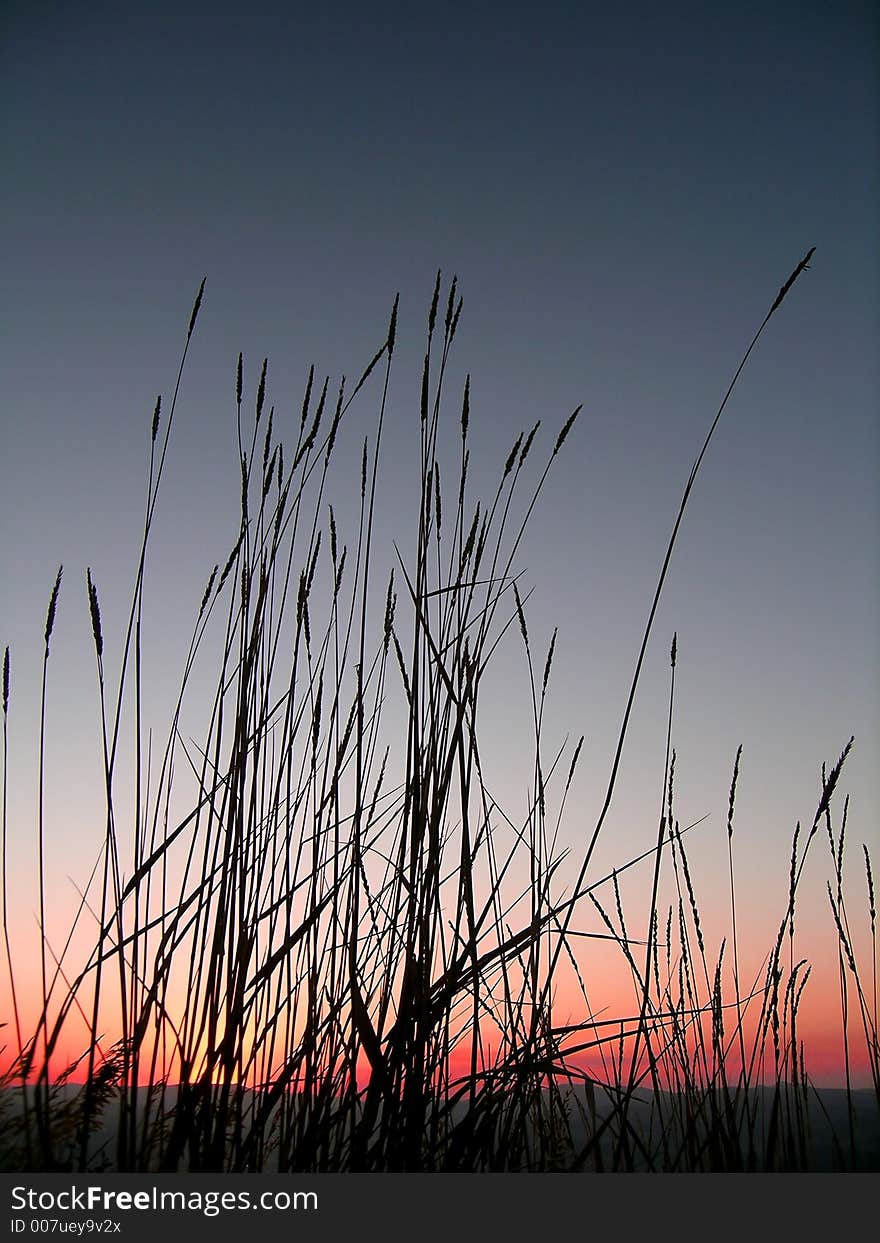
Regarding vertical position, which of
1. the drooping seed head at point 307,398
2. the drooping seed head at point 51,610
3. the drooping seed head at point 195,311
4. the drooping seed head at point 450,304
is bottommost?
the drooping seed head at point 51,610

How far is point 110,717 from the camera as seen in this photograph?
98 centimetres

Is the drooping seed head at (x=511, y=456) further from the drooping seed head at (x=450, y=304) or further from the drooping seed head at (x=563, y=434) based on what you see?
the drooping seed head at (x=450, y=304)

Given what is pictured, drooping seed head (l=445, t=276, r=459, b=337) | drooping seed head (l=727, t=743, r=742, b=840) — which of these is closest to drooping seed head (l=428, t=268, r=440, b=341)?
drooping seed head (l=445, t=276, r=459, b=337)

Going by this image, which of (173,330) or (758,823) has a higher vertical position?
(173,330)

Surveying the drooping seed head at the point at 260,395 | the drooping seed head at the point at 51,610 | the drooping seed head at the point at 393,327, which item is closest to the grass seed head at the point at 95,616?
the drooping seed head at the point at 51,610

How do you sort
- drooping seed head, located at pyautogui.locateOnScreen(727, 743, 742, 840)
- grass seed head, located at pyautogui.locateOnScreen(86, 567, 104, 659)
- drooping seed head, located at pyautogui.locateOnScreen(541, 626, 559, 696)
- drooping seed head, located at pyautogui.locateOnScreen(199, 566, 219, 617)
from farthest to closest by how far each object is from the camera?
drooping seed head, located at pyautogui.locateOnScreen(727, 743, 742, 840), drooping seed head, located at pyautogui.locateOnScreen(541, 626, 559, 696), drooping seed head, located at pyautogui.locateOnScreen(199, 566, 219, 617), grass seed head, located at pyautogui.locateOnScreen(86, 567, 104, 659)

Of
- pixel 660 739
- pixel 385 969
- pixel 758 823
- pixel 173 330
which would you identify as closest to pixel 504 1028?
pixel 385 969

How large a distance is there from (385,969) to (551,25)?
1593mm

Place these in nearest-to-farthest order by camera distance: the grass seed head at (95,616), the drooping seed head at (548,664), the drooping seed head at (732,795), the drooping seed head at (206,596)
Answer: the grass seed head at (95,616) → the drooping seed head at (206,596) → the drooping seed head at (548,664) → the drooping seed head at (732,795)

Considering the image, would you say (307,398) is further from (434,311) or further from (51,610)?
(51,610)

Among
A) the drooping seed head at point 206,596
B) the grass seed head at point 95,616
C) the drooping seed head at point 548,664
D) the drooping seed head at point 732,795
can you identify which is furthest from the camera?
the drooping seed head at point 732,795

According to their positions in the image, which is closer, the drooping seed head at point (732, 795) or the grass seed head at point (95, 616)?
the grass seed head at point (95, 616)

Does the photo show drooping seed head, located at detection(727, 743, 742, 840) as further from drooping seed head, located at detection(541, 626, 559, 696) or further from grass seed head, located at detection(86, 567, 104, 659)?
grass seed head, located at detection(86, 567, 104, 659)

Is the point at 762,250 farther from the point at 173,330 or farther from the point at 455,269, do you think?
the point at 173,330
